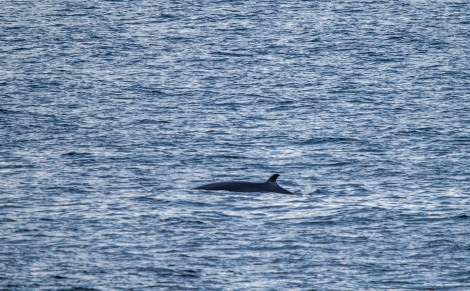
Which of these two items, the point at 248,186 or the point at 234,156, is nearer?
the point at 248,186

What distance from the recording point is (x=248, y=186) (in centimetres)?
3616

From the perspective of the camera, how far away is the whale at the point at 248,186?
35.9 m

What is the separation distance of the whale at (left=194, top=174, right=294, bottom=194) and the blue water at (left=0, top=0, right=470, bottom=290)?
0.40 m

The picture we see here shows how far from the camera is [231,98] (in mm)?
58625

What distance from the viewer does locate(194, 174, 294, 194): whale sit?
3588cm

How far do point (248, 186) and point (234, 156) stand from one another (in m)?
6.86

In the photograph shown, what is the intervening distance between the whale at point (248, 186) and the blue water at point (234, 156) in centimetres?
40

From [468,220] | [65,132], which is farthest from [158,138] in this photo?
[468,220]

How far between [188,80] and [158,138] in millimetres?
18777

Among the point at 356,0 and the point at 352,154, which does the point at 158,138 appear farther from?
the point at 356,0

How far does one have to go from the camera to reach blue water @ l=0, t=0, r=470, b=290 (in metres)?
28.5

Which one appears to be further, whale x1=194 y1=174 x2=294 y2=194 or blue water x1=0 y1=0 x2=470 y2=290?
whale x1=194 y1=174 x2=294 y2=194

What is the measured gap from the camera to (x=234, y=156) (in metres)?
42.9

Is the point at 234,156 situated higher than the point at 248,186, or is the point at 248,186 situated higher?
the point at 248,186
